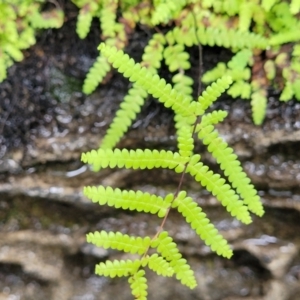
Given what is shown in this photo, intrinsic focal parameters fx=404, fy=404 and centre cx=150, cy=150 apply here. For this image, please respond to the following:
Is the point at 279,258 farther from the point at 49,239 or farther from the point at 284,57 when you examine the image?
the point at 49,239

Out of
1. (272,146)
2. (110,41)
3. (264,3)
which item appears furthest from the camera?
(272,146)

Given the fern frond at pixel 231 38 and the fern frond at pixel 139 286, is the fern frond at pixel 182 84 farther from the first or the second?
the fern frond at pixel 139 286

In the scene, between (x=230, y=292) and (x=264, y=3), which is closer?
(x=264, y=3)

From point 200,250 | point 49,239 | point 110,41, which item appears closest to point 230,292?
point 200,250

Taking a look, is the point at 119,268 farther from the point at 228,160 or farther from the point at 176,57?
the point at 176,57

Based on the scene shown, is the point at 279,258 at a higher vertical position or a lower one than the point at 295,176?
lower

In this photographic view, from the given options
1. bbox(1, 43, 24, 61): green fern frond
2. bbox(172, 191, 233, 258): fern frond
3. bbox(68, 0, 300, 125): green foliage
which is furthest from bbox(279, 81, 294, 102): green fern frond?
bbox(1, 43, 24, 61): green fern frond

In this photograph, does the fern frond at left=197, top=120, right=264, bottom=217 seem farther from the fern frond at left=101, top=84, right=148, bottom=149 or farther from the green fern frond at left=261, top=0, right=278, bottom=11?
the green fern frond at left=261, top=0, right=278, bottom=11
